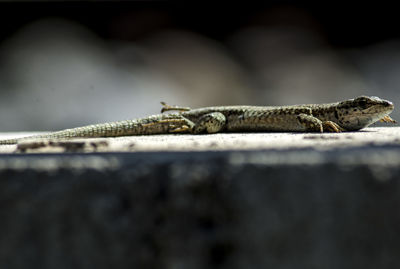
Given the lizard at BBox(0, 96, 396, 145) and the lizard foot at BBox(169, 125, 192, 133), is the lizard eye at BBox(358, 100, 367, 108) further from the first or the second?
the lizard foot at BBox(169, 125, 192, 133)

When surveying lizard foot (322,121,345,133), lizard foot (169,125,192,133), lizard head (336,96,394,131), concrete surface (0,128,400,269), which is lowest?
concrete surface (0,128,400,269)

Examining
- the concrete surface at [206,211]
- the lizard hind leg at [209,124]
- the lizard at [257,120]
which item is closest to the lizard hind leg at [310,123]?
the lizard at [257,120]

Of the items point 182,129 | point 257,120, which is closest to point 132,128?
point 182,129

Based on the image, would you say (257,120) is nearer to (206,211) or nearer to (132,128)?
(132,128)

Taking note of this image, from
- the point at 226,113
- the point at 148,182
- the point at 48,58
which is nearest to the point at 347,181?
the point at 148,182

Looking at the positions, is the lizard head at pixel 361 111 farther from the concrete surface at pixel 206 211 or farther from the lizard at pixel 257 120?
the concrete surface at pixel 206 211

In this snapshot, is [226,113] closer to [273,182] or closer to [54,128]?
[273,182]

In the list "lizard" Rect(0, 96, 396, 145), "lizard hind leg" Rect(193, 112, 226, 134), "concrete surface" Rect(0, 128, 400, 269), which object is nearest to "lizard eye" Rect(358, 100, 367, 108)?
"lizard" Rect(0, 96, 396, 145)

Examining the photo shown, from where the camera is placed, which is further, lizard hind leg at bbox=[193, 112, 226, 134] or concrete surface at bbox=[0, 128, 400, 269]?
lizard hind leg at bbox=[193, 112, 226, 134]
